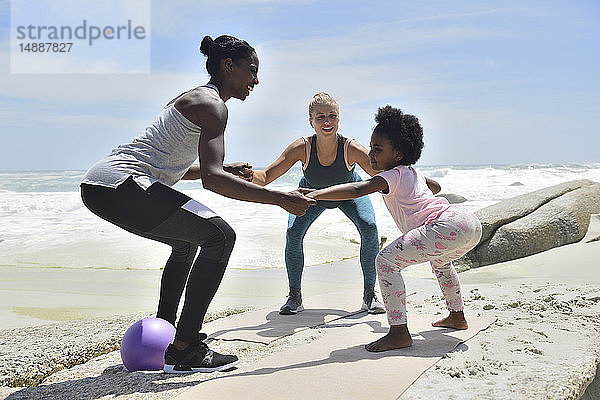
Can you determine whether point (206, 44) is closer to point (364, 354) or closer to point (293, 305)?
point (364, 354)

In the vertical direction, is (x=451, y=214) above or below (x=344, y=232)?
above

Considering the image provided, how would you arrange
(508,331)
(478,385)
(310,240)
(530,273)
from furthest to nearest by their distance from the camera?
(310,240)
(530,273)
(508,331)
(478,385)

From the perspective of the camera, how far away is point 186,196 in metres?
3.56

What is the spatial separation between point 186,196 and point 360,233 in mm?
2465

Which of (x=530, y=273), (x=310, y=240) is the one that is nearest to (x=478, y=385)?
(x=530, y=273)

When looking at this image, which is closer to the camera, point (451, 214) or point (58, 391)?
point (58, 391)

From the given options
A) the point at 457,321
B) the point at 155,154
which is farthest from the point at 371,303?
the point at 155,154

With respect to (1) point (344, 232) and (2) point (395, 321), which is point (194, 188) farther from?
(2) point (395, 321)

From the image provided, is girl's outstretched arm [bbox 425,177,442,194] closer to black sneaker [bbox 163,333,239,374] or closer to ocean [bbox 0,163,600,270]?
black sneaker [bbox 163,333,239,374]

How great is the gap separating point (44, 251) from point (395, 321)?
9750mm

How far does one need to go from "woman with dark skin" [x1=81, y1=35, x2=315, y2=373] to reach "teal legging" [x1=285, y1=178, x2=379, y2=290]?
1870 mm

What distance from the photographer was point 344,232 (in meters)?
14.7

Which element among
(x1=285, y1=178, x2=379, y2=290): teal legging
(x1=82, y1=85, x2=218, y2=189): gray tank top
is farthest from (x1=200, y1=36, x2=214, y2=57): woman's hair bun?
(x1=285, y1=178, x2=379, y2=290): teal legging

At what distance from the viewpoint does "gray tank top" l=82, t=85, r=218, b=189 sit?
3527 millimetres
